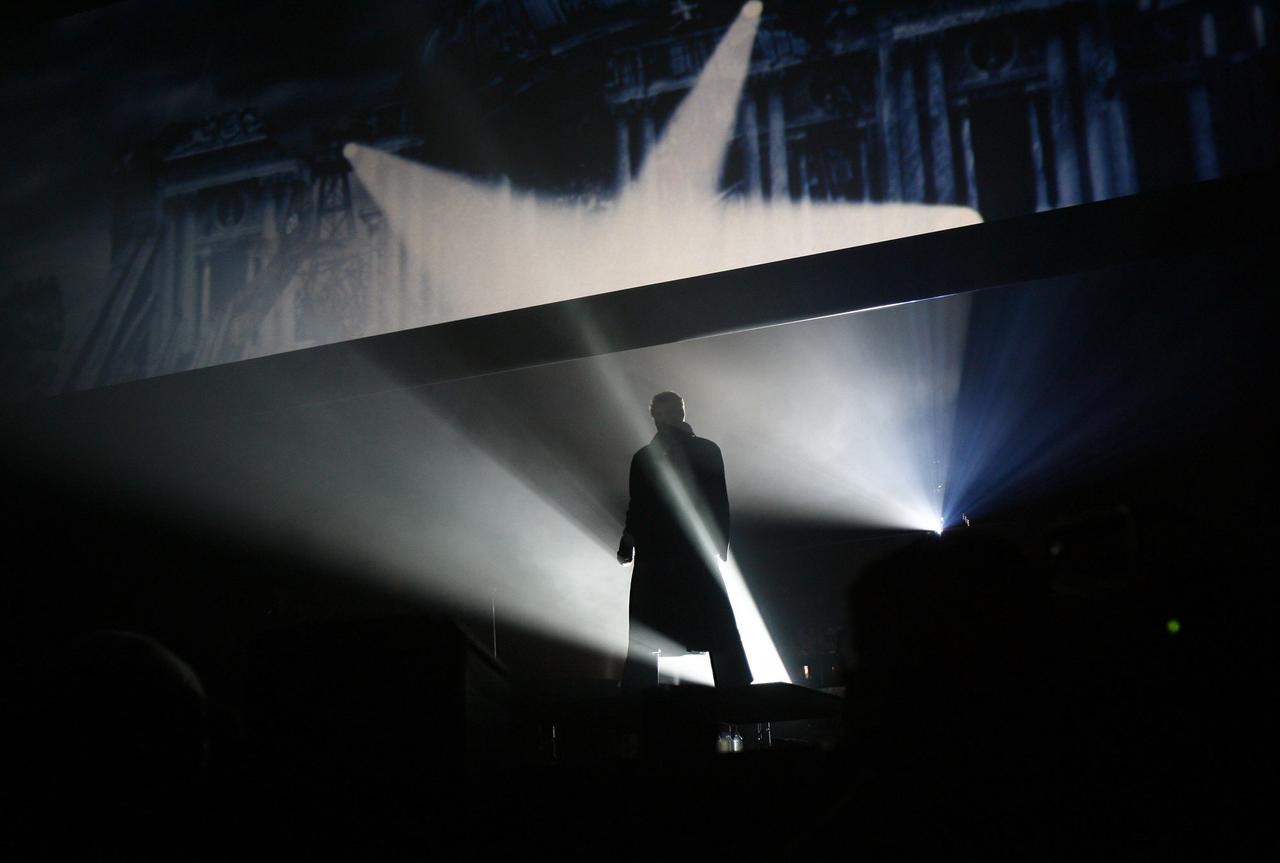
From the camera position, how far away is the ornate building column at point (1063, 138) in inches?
117

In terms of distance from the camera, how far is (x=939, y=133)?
10.2 feet

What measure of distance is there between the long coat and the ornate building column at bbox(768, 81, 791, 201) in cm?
81

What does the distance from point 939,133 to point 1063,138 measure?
348 millimetres

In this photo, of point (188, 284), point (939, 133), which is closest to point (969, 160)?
point (939, 133)

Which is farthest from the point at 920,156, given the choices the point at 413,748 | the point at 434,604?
the point at 434,604

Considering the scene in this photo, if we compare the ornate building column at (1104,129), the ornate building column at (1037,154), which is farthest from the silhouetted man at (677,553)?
the ornate building column at (1104,129)

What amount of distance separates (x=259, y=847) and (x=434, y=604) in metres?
3.71

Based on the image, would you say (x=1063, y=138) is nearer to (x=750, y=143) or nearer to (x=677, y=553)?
(x=750, y=143)

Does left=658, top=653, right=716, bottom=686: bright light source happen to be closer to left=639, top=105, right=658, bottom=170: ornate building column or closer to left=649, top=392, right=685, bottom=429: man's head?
left=649, top=392, right=685, bottom=429: man's head

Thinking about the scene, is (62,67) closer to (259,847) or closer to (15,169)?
(15,169)

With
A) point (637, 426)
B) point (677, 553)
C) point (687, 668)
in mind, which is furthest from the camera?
point (637, 426)

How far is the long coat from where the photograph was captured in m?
2.92

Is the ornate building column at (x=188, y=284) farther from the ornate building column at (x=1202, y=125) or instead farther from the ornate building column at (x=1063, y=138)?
the ornate building column at (x=1202, y=125)

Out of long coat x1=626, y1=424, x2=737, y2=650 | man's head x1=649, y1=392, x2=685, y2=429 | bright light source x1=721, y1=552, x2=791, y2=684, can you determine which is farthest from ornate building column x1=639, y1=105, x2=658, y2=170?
bright light source x1=721, y1=552, x2=791, y2=684
